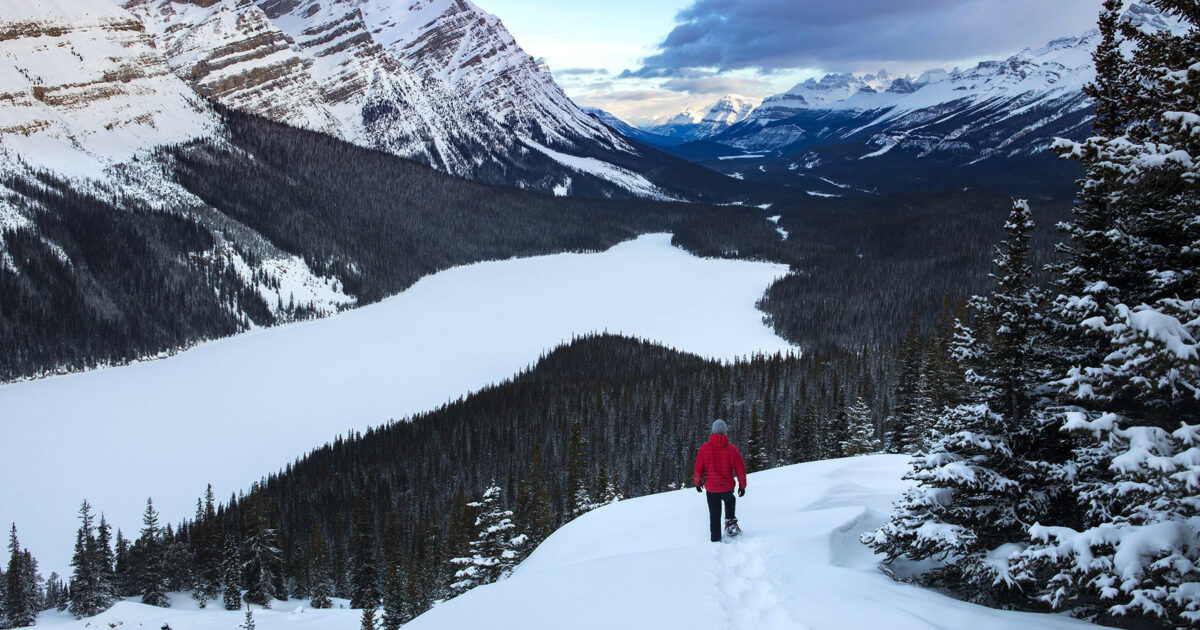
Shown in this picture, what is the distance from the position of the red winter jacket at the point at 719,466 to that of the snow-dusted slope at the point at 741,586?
126 centimetres

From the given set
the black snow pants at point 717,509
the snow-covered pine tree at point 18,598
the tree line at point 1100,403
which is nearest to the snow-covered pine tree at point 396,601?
the snow-covered pine tree at point 18,598

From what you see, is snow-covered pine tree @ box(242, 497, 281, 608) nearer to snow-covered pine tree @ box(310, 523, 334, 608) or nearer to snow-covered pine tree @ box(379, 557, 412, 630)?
snow-covered pine tree @ box(310, 523, 334, 608)

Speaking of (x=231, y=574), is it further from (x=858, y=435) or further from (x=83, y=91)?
(x=83, y=91)

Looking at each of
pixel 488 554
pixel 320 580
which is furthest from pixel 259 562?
pixel 488 554

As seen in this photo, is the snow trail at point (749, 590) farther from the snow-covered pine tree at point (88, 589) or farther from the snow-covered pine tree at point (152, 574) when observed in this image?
the snow-covered pine tree at point (88, 589)

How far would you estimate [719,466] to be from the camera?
1516cm

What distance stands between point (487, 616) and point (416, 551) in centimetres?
4648

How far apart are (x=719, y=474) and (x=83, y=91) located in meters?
195

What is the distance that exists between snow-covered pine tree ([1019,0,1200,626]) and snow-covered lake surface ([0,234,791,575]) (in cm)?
7507

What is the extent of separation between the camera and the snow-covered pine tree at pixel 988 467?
11344mm

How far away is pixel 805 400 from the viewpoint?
70500 mm

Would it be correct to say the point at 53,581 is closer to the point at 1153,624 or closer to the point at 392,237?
the point at 1153,624

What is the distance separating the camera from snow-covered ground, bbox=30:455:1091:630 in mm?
10508

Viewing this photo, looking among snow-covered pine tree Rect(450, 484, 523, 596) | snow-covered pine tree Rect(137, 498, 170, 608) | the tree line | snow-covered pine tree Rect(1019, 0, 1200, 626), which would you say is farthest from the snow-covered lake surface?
snow-covered pine tree Rect(1019, 0, 1200, 626)
